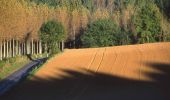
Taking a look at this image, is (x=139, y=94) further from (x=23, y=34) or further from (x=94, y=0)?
(x=94, y=0)

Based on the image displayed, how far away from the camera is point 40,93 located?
3117 centimetres

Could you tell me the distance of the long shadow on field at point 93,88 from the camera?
26.7m

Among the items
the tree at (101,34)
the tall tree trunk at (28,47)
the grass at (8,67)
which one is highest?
the tree at (101,34)

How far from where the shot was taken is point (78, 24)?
305ft

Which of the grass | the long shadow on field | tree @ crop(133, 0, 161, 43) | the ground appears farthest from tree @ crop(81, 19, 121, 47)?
the long shadow on field

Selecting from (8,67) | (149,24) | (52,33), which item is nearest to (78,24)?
(52,33)

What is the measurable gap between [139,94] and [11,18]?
138 feet

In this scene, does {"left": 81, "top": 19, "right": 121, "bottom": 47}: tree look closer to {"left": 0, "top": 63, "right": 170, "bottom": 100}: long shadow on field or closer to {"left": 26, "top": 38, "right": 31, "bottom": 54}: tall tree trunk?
{"left": 26, "top": 38, "right": 31, "bottom": 54}: tall tree trunk

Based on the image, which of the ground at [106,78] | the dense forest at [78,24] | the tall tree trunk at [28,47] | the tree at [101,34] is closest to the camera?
the ground at [106,78]

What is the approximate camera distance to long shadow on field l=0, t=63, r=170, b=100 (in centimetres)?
2666

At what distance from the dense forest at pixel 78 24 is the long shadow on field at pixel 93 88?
28091 mm

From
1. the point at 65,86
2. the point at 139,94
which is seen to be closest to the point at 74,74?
the point at 65,86

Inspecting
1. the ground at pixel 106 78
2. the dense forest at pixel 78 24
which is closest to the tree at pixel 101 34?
the dense forest at pixel 78 24

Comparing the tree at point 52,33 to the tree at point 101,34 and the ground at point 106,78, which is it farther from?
the ground at point 106,78
